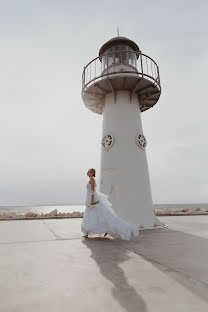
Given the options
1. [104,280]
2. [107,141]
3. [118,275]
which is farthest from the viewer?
[107,141]

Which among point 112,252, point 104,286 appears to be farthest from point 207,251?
point 104,286

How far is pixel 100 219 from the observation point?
5.55 metres

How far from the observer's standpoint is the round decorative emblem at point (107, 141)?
862 centimetres

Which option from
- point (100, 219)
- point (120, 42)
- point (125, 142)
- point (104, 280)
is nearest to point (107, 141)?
point (125, 142)

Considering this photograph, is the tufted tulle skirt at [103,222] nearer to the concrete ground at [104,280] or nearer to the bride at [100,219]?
the bride at [100,219]

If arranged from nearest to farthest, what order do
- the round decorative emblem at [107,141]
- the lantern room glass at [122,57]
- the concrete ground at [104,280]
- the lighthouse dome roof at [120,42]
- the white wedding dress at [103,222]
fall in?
the concrete ground at [104,280] → the white wedding dress at [103,222] → the round decorative emblem at [107,141] → the lantern room glass at [122,57] → the lighthouse dome roof at [120,42]

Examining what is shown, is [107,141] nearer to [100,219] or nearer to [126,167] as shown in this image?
[126,167]

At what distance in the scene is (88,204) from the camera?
580 cm

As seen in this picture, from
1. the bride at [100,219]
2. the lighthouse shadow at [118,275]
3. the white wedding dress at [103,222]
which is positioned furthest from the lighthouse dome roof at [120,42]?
the lighthouse shadow at [118,275]

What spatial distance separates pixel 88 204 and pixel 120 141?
3.50 m

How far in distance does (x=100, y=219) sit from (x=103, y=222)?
0.35ft

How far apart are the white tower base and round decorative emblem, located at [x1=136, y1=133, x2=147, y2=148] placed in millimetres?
132

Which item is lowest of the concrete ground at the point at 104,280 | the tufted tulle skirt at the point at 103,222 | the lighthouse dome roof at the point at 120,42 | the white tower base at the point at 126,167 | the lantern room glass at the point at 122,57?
the concrete ground at the point at 104,280

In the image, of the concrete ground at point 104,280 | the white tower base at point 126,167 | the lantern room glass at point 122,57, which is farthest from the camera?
the lantern room glass at point 122,57
